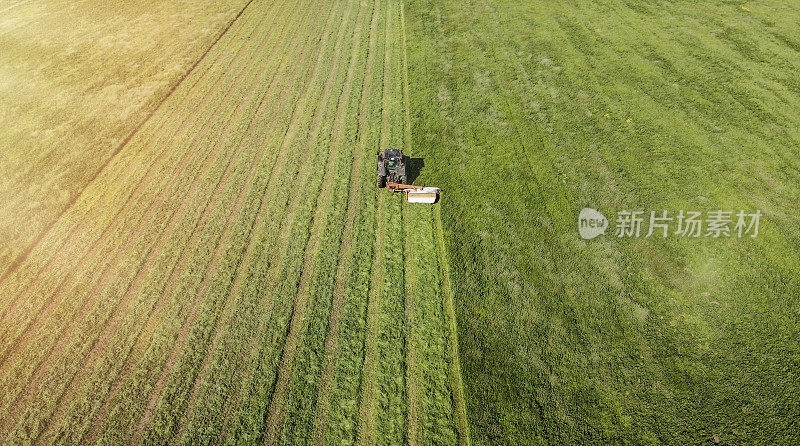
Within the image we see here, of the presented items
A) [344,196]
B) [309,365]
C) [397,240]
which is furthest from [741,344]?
[344,196]

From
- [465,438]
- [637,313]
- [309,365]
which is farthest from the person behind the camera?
[637,313]

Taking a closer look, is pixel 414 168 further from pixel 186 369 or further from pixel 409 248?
pixel 186 369

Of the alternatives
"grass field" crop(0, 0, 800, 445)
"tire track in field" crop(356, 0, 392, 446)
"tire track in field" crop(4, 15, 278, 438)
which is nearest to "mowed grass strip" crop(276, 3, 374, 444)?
"grass field" crop(0, 0, 800, 445)

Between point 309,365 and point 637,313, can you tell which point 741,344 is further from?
point 309,365

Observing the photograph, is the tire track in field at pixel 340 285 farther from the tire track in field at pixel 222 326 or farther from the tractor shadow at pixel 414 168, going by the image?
the tire track in field at pixel 222 326

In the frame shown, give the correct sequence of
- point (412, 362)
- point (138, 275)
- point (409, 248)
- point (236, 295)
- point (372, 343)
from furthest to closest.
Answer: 1. point (409, 248)
2. point (138, 275)
3. point (236, 295)
4. point (372, 343)
5. point (412, 362)

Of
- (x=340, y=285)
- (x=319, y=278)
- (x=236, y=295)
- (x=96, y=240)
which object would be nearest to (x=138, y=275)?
(x=96, y=240)
